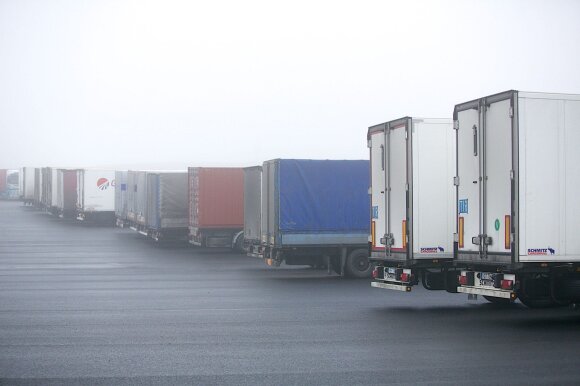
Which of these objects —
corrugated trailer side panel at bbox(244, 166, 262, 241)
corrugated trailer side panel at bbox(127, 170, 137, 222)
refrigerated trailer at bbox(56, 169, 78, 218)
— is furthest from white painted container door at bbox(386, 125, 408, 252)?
refrigerated trailer at bbox(56, 169, 78, 218)

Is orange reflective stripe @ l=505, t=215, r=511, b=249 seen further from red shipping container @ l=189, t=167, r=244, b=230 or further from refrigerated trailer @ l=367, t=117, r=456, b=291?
red shipping container @ l=189, t=167, r=244, b=230

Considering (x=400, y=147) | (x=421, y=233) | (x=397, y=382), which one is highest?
(x=400, y=147)

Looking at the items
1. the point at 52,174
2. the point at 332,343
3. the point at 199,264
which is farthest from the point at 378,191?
the point at 52,174

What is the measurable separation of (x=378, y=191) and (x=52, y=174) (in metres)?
51.2

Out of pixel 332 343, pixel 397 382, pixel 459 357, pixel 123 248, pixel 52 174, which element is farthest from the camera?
pixel 52 174

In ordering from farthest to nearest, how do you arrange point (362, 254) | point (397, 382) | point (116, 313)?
point (362, 254) < point (116, 313) < point (397, 382)

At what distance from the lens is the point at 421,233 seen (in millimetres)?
17734

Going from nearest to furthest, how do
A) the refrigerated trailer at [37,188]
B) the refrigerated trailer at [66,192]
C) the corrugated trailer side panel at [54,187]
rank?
the refrigerated trailer at [66,192]
the corrugated trailer side panel at [54,187]
the refrigerated trailer at [37,188]

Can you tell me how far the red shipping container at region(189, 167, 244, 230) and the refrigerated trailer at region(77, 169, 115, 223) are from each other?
1929cm

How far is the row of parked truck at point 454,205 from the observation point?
48.3 ft

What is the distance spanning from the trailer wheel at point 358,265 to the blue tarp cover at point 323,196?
2.21 ft

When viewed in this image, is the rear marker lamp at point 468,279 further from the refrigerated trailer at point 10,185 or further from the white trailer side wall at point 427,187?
the refrigerated trailer at point 10,185

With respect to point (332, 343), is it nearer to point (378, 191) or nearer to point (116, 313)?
point (116, 313)

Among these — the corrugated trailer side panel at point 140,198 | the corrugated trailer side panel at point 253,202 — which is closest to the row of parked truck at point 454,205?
the corrugated trailer side panel at point 253,202
